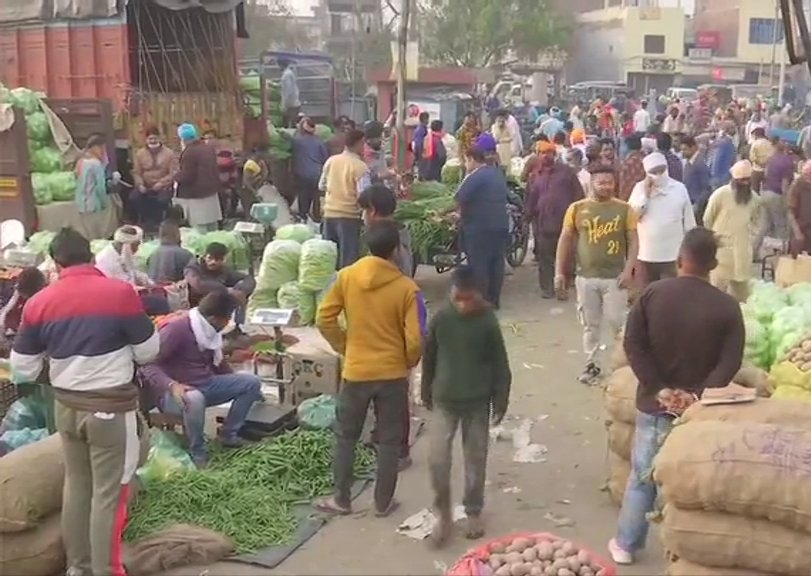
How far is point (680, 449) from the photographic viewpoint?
Result: 4527mm

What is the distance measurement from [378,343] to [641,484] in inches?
62.9

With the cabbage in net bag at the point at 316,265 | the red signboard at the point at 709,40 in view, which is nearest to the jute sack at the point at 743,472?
the cabbage in net bag at the point at 316,265

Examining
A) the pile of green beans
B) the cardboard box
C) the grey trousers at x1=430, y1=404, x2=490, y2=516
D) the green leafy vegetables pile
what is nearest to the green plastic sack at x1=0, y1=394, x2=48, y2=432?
the pile of green beans

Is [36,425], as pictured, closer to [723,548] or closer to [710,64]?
[723,548]

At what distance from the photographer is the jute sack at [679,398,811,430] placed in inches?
186

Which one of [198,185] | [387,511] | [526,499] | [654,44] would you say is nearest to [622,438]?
[526,499]

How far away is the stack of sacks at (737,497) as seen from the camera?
4.38m

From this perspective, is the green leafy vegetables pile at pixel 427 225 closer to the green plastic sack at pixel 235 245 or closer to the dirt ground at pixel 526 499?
the green plastic sack at pixel 235 245

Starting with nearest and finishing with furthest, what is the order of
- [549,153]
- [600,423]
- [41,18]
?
[600,423]
[549,153]
[41,18]

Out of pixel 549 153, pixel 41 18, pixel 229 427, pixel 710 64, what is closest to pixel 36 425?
pixel 229 427

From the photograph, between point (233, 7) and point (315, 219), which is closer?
point (315, 219)

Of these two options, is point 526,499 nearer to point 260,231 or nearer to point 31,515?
point 31,515

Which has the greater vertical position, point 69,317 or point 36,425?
point 69,317

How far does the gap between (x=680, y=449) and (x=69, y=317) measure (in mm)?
2779
